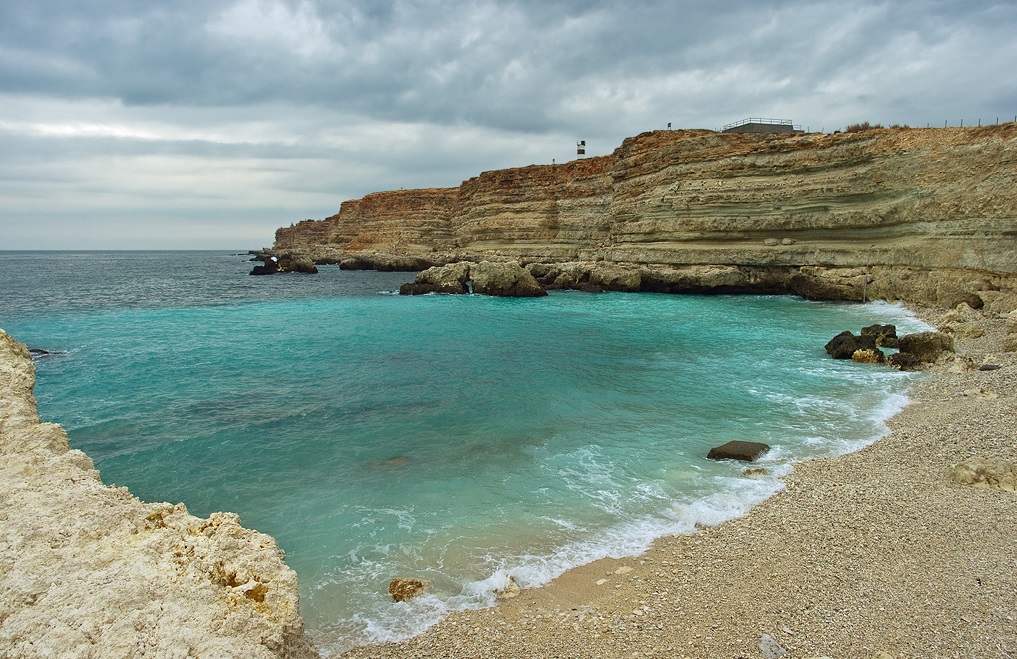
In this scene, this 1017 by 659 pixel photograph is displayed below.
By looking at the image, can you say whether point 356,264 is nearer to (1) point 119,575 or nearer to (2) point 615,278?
(2) point 615,278

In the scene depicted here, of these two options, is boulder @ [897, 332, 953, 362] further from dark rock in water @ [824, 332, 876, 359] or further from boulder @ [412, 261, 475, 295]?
boulder @ [412, 261, 475, 295]

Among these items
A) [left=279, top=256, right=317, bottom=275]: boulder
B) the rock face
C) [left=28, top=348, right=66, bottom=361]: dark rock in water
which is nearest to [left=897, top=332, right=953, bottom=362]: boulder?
the rock face

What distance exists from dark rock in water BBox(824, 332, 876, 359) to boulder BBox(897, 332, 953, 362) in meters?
0.84

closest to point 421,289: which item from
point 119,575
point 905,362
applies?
point 905,362

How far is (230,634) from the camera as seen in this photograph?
2607 mm

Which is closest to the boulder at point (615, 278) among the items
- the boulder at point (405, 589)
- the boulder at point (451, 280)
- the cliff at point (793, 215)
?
the cliff at point (793, 215)

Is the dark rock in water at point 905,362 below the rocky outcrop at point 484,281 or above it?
below

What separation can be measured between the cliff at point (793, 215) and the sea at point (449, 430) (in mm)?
4558

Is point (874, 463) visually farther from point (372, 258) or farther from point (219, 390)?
point (372, 258)

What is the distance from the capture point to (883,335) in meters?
15.6

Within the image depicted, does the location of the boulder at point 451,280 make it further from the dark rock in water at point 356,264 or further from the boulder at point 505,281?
the dark rock in water at point 356,264

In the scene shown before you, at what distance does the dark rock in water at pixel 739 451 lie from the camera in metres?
8.12

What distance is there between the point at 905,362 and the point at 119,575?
15475 millimetres

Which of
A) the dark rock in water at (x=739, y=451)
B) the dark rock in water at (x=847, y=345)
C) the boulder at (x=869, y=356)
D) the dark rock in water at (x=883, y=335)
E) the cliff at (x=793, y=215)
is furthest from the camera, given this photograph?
the cliff at (x=793, y=215)
